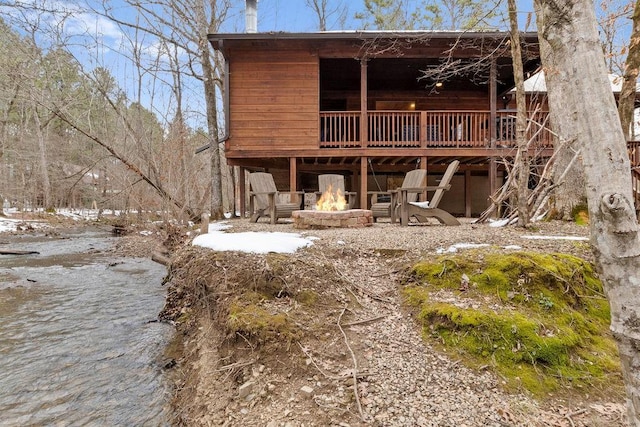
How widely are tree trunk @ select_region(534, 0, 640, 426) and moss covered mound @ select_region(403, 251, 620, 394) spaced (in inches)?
29.6

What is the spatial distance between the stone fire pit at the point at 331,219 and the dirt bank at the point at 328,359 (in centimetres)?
188

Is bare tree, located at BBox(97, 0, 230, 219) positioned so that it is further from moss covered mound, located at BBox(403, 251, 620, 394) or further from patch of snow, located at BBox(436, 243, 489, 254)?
moss covered mound, located at BBox(403, 251, 620, 394)

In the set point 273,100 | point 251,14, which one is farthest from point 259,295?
point 251,14

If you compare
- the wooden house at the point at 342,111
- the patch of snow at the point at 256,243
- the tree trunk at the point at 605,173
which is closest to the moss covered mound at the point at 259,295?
the patch of snow at the point at 256,243

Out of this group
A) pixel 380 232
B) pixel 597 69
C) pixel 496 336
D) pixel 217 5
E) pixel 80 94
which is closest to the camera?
pixel 597 69

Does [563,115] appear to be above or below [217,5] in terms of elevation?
below

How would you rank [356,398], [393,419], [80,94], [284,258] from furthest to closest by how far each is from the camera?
[80,94] < [284,258] < [356,398] < [393,419]

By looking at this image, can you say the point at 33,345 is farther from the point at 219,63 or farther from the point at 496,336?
the point at 219,63

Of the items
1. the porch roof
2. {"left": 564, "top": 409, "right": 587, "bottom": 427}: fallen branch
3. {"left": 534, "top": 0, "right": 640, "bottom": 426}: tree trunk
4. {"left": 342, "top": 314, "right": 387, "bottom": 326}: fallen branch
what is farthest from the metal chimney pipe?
{"left": 564, "top": 409, "right": 587, "bottom": 427}: fallen branch

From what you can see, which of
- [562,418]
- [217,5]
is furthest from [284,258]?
[217,5]

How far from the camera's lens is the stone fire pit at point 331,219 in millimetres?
5418

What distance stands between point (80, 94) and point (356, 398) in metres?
12.6

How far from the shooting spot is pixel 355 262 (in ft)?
11.4

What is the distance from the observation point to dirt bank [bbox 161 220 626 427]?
1670 mm
